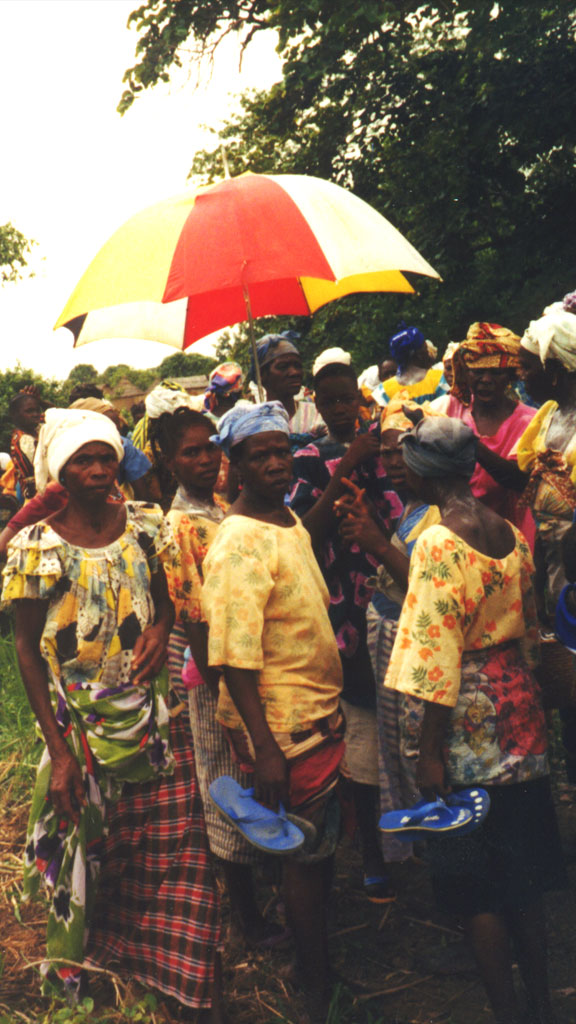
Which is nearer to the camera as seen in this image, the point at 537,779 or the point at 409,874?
the point at 537,779

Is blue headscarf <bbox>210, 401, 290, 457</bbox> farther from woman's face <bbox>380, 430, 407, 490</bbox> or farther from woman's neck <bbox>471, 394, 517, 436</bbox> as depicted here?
woman's neck <bbox>471, 394, 517, 436</bbox>

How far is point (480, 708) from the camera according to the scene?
A: 2895 mm

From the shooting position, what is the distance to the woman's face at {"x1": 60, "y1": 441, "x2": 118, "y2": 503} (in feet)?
11.0

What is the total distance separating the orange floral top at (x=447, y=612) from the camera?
111 inches

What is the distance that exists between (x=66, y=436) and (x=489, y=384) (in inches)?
75.9

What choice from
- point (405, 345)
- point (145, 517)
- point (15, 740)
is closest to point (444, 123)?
point (405, 345)

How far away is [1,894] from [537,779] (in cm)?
260

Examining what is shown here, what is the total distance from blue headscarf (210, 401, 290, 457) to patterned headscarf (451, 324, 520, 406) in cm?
130

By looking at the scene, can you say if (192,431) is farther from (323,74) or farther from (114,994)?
(323,74)

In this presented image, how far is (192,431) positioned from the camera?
3.95 meters

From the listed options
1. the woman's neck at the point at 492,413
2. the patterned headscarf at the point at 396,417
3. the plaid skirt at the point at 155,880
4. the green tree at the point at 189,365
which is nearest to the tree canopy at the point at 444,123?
the woman's neck at the point at 492,413

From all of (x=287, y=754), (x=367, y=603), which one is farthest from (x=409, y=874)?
(x=287, y=754)

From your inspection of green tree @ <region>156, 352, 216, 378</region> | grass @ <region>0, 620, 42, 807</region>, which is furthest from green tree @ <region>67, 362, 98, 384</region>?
grass @ <region>0, 620, 42, 807</region>

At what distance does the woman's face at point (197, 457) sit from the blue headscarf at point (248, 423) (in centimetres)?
58
